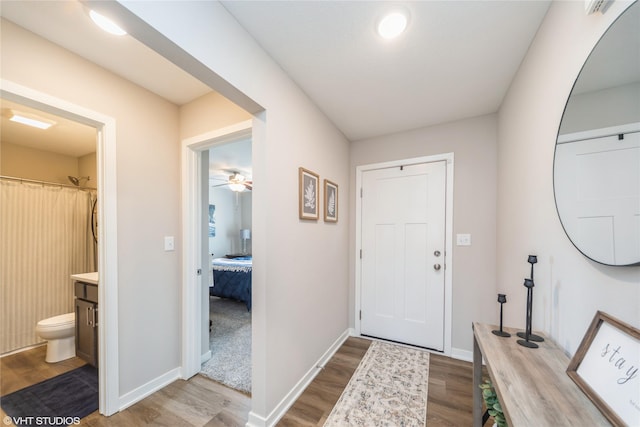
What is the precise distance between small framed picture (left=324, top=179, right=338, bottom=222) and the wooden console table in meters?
1.49

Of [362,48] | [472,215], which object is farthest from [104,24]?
[472,215]

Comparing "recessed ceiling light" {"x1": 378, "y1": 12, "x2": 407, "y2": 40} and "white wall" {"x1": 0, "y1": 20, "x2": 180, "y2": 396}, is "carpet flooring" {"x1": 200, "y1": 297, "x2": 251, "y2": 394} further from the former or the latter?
"recessed ceiling light" {"x1": 378, "y1": 12, "x2": 407, "y2": 40}

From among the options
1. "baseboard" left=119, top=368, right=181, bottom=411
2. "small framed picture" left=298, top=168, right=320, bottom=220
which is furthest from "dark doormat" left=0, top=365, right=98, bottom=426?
"small framed picture" left=298, top=168, right=320, bottom=220

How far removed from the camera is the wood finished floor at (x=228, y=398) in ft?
5.20

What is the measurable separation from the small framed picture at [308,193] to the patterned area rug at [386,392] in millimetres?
1414

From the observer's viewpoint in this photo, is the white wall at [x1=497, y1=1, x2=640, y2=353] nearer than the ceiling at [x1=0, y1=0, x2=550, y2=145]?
Yes

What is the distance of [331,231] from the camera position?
8.01 feet

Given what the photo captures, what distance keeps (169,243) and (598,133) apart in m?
2.64

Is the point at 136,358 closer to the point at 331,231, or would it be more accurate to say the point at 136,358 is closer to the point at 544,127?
the point at 331,231

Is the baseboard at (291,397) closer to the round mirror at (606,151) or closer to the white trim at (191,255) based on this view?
the white trim at (191,255)

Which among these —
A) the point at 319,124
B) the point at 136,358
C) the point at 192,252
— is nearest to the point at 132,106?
the point at 192,252

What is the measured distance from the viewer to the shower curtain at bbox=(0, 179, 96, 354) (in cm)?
255

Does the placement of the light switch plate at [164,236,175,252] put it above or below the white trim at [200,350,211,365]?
above

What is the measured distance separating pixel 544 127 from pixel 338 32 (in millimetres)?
1220
